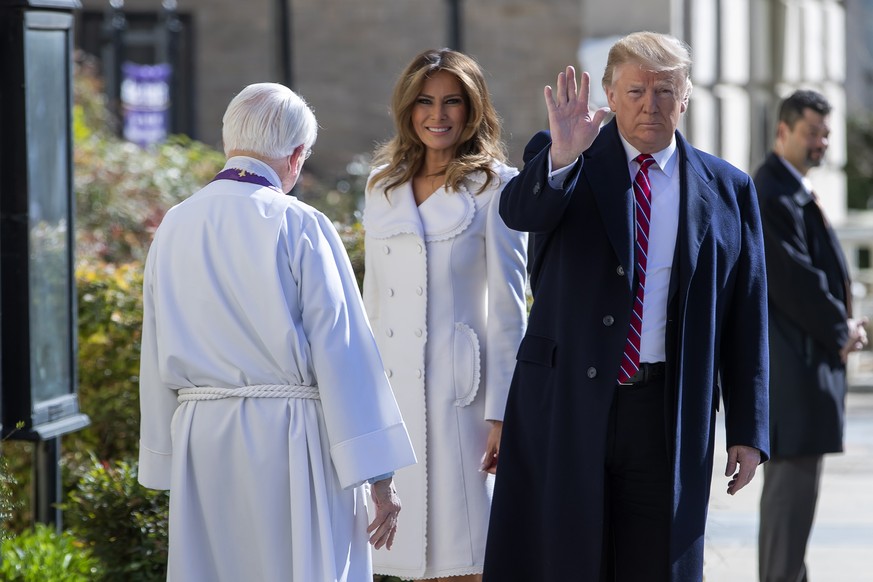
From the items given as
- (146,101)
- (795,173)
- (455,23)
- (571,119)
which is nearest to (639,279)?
(571,119)

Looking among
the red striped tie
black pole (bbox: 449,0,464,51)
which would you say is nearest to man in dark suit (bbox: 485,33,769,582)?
the red striped tie

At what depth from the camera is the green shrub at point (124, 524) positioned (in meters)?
5.23

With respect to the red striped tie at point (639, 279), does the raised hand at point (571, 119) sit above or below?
above

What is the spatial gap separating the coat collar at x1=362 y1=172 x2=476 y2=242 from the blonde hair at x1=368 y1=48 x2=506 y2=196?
28 mm

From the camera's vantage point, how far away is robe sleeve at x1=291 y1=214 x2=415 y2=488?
12.2 feet

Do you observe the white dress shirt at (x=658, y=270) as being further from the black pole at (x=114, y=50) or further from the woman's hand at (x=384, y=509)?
the black pole at (x=114, y=50)

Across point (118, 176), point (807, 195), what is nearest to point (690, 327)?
point (807, 195)

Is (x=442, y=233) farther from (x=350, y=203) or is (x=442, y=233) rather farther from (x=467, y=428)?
(x=350, y=203)

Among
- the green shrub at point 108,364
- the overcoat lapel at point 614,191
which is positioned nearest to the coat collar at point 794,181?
the overcoat lapel at point 614,191

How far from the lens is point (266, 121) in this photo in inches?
151

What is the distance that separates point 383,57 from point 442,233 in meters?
20.3

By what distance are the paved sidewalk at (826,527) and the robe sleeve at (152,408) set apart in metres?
2.32

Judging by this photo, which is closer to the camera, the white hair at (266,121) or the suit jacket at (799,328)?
the white hair at (266,121)

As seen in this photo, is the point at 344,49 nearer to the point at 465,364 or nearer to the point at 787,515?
the point at 787,515
